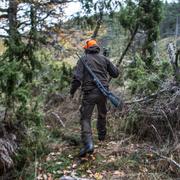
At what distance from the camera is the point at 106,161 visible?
680cm

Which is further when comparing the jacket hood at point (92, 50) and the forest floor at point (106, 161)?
the jacket hood at point (92, 50)

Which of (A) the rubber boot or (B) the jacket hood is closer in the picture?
(A) the rubber boot

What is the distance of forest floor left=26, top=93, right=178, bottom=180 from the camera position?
245 inches

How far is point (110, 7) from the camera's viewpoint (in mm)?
12562

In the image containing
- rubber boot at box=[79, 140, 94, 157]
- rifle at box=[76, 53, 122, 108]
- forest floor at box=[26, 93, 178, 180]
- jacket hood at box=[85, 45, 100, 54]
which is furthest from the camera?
jacket hood at box=[85, 45, 100, 54]

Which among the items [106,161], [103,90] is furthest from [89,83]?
[106,161]

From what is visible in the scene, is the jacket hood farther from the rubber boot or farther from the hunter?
the rubber boot

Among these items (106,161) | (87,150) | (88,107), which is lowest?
(106,161)

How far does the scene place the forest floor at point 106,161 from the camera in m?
6.23

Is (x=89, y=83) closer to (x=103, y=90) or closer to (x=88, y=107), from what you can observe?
(x=103, y=90)

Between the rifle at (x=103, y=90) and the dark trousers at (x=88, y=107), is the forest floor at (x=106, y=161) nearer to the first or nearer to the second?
the dark trousers at (x=88, y=107)

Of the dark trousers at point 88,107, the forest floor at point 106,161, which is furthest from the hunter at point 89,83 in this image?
the forest floor at point 106,161

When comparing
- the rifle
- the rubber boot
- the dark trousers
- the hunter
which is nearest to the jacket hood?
the hunter

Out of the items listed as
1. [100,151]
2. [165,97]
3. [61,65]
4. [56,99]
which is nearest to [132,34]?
A: [61,65]
